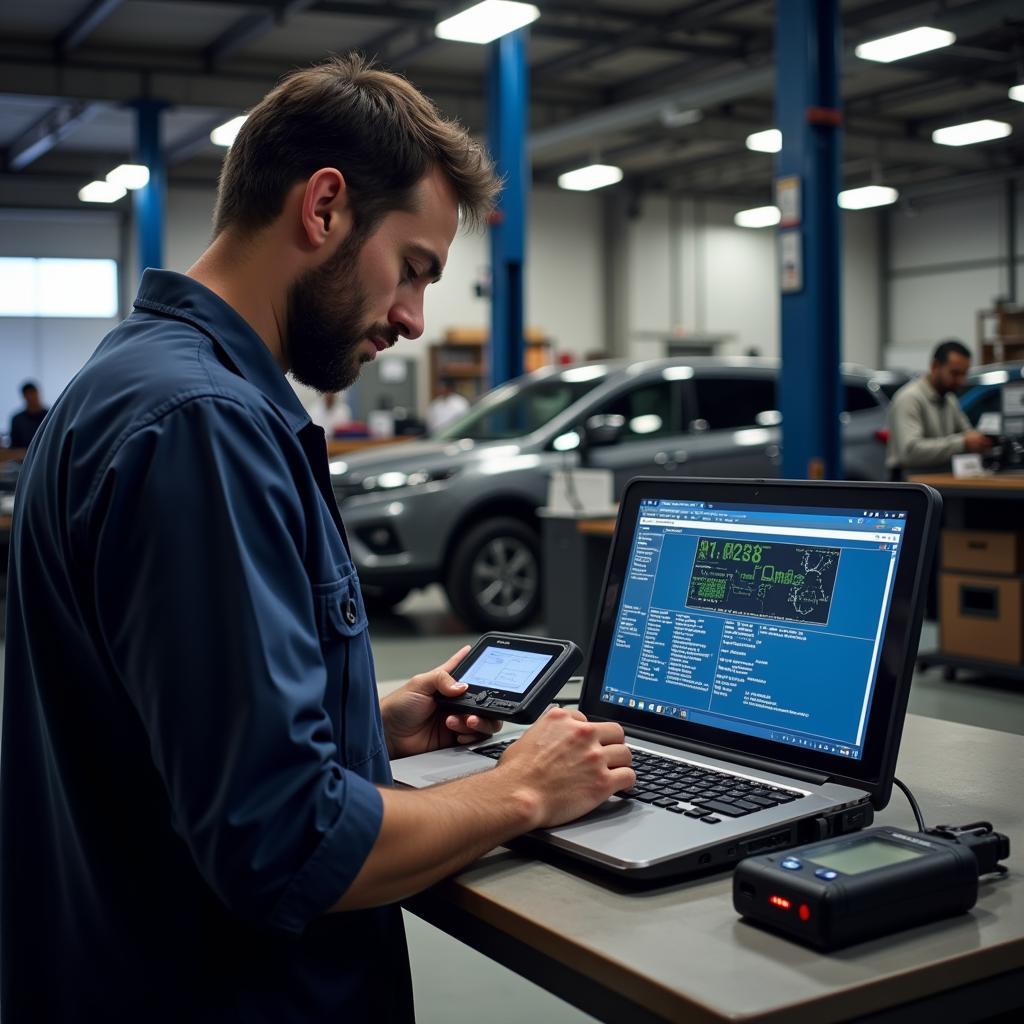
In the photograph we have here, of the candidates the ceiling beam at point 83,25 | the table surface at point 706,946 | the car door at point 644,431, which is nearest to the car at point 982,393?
the car door at point 644,431

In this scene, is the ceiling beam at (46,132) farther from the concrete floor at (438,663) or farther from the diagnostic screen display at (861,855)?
the diagnostic screen display at (861,855)

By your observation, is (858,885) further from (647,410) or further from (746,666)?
(647,410)

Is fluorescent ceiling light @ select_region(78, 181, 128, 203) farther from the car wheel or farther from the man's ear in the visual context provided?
the man's ear

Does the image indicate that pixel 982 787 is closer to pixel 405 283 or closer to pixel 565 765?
pixel 565 765

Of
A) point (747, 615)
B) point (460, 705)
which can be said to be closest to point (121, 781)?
point (460, 705)

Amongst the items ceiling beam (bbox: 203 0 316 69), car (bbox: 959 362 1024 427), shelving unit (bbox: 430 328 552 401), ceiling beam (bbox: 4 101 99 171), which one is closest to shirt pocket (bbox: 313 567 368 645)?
car (bbox: 959 362 1024 427)

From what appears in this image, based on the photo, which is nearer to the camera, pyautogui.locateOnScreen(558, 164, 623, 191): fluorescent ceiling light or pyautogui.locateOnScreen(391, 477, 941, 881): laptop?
pyautogui.locateOnScreen(391, 477, 941, 881): laptop

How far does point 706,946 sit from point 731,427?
636 centimetres

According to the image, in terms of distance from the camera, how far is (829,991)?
90 centimetres

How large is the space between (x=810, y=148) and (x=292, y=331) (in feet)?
16.6

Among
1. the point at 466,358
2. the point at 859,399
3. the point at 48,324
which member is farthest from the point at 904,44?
the point at 48,324

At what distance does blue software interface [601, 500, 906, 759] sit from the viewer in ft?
4.25

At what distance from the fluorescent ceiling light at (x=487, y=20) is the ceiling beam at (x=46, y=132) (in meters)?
5.75

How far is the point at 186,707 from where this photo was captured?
3.13 ft
